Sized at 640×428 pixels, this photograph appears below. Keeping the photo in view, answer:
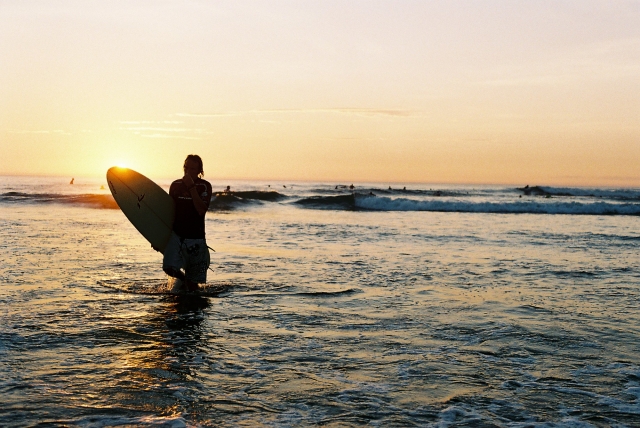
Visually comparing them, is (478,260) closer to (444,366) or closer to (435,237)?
(435,237)

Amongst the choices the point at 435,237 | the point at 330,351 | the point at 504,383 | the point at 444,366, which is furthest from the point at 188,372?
the point at 435,237

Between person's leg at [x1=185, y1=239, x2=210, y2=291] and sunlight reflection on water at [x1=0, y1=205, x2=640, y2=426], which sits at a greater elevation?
person's leg at [x1=185, y1=239, x2=210, y2=291]

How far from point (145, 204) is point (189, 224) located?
100cm

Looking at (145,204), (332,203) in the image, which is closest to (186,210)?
(145,204)

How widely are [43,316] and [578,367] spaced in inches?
215

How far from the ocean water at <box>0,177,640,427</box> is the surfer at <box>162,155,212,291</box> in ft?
1.59

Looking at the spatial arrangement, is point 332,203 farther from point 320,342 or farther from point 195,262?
point 320,342

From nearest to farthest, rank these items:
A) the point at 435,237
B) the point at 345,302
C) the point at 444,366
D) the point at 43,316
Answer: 1. the point at 444,366
2. the point at 43,316
3. the point at 345,302
4. the point at 435,237

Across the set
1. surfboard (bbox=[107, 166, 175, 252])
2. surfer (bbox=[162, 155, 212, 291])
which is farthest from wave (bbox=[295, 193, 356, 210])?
surfer (bbox=[162, 155, 212, 291])

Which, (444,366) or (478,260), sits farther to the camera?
(478,260)

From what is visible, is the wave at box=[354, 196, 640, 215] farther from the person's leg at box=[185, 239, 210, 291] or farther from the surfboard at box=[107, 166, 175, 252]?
the person's leg at box=[185, 239, 210, 291]

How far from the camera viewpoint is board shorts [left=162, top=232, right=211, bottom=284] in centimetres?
797

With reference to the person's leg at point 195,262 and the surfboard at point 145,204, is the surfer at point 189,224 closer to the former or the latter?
the person's leg at point 195,262

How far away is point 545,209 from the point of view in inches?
1425
